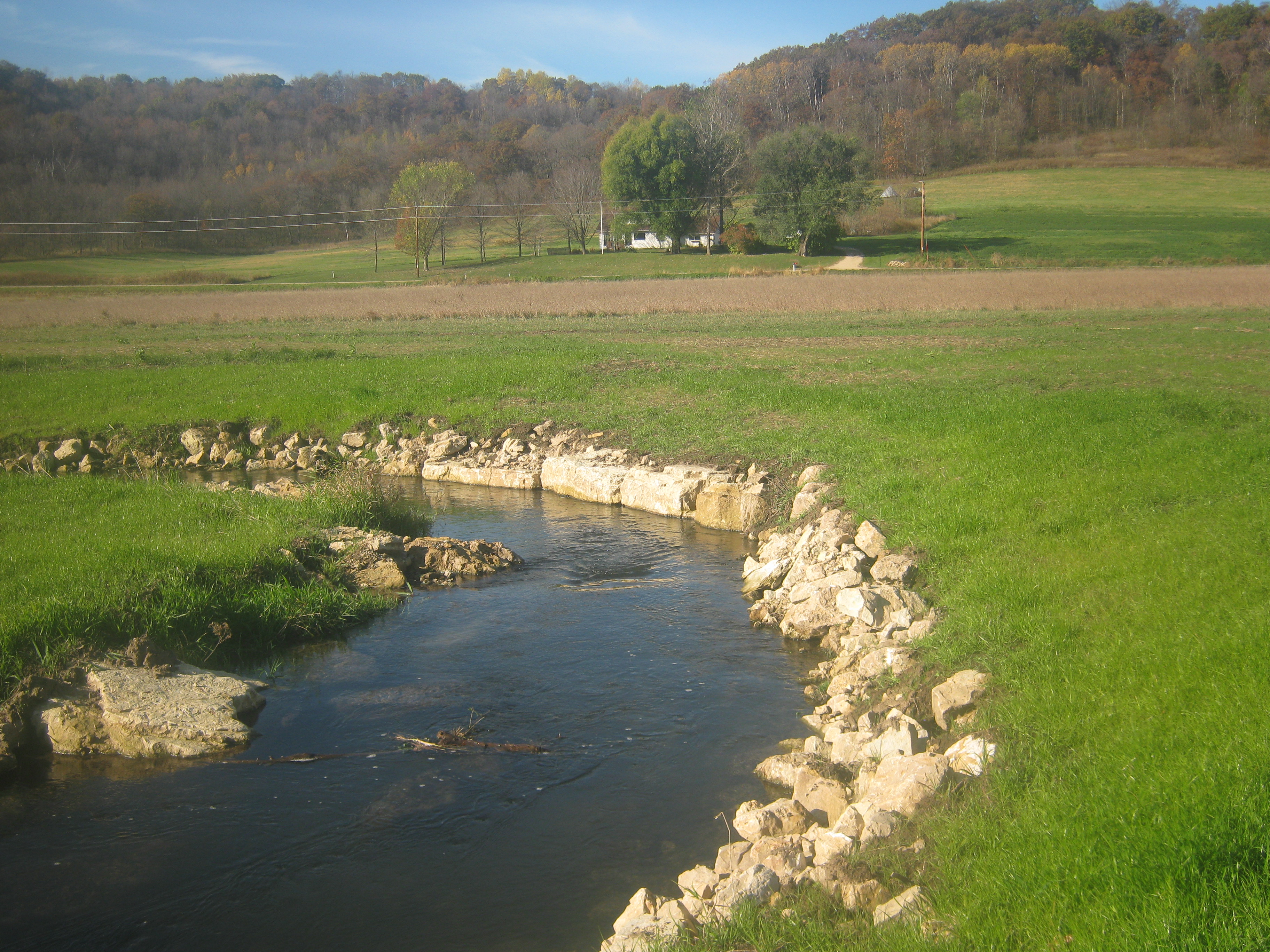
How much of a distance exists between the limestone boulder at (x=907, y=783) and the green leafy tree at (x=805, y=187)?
222 feet

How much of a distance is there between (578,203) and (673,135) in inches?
441

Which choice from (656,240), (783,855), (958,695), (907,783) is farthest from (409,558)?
(656,240)

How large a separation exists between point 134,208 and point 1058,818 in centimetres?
10306

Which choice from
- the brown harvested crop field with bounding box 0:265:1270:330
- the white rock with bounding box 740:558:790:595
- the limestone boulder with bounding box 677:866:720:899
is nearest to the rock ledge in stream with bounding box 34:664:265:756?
the limestone boulder with bounding box 677:866:720:899

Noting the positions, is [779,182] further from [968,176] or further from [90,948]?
[90,948]

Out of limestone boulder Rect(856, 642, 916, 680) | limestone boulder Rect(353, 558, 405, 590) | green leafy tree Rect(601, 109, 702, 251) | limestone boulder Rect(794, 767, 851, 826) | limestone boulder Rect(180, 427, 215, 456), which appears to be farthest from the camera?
green leafy tree Rect(601, 109, 702, 251)

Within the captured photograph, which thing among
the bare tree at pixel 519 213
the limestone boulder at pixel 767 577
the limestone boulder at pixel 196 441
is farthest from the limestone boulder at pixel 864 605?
the bare tree at pixel 519 213

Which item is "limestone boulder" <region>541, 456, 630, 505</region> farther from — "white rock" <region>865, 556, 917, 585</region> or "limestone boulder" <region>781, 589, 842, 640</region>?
"white rock" <region>865, 556, 917, 585</region>

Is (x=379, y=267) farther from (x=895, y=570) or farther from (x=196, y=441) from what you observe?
(x=895, y=570)

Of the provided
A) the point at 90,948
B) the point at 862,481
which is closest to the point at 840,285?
the point at 862,481

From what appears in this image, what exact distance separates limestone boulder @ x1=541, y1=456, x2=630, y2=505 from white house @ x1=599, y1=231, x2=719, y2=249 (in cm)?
6567

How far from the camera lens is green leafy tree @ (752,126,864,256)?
6856 centimetres

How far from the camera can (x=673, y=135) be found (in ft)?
269

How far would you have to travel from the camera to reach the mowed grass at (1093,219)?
183ft
